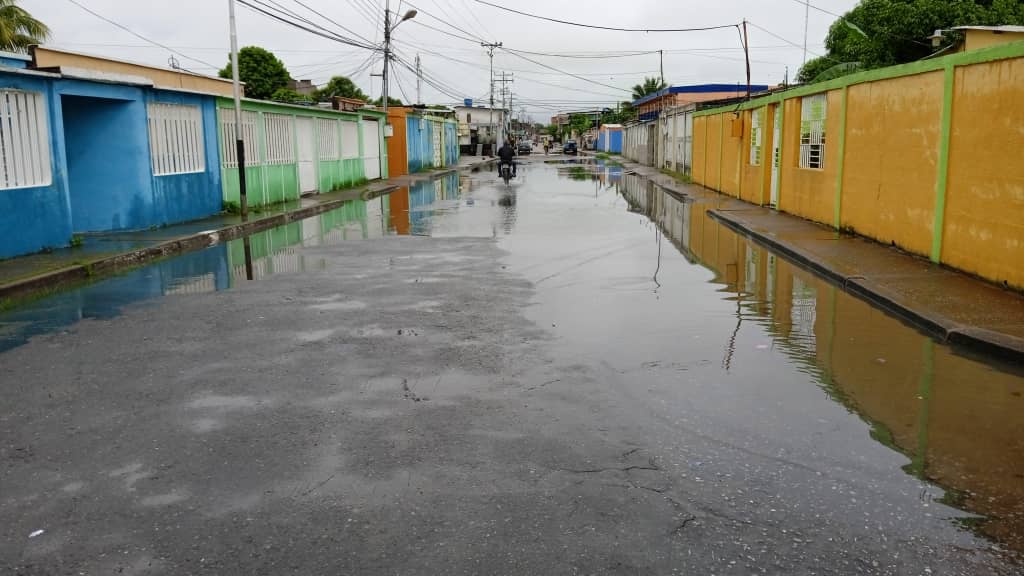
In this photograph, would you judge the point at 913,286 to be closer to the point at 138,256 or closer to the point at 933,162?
the point at 933,162

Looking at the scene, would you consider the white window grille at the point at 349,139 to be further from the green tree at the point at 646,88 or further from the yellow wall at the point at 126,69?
the green tree at the point at 646,88

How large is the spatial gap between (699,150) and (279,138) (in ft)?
54.3

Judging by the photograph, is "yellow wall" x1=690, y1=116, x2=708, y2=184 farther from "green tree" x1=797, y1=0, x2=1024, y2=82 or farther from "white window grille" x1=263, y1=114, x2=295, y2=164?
"white window grille" x1=263, y1=114, x2=295, y2=164

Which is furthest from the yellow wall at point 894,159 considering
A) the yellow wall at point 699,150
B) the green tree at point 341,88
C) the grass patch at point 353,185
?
Answer: the green tree at point 341,88

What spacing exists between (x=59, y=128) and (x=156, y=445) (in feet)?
36.2

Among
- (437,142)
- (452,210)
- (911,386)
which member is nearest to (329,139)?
(452,210)

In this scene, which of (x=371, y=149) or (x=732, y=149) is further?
(x=371, y=149)

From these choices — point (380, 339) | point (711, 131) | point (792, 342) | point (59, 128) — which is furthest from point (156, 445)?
point (711, 131)

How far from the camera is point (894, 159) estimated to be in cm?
1302

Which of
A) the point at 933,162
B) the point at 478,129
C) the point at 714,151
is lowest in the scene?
the point at 933,162

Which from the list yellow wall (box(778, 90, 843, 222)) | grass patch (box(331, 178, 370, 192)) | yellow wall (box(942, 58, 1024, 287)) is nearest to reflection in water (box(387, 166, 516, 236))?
grass patch (box(331, 178, 370, 192))

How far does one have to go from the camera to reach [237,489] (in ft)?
Answer: 14.8

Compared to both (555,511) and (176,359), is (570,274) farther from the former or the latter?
(555,511)

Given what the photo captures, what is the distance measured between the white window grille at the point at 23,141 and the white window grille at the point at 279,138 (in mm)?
10570
